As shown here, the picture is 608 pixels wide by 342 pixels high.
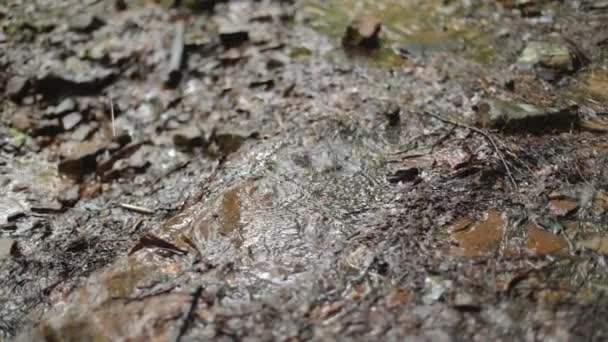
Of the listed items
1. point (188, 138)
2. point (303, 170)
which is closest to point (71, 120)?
point (188, 138)

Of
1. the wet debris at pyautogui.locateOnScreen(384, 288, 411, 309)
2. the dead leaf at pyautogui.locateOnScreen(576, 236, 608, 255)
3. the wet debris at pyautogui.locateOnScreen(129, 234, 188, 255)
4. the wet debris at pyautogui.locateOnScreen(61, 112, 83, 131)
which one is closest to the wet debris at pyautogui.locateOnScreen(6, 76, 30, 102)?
the wet debris at pyautogui.locateOnScreen(61, 112, 83, 131)

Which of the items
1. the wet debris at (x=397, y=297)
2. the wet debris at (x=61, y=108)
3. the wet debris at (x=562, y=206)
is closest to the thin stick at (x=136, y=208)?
the wet debris at (x=61, y=108)

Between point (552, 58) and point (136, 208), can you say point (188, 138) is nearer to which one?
point (136, 208)

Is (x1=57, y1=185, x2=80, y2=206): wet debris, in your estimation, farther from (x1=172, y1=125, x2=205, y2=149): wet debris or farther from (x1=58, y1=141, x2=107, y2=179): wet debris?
(x1=172, y1=125, x2=205, y2=149): wet debris

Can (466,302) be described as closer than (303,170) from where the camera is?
Yes

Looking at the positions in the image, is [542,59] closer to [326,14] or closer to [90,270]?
[326,14]

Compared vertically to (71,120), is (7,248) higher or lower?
lower

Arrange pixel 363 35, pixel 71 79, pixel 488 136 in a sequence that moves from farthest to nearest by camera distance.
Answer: pixel 363 35 → pixel 71 79 → pixel 488 136

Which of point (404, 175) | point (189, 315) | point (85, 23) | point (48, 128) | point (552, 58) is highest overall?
point (85, 23)
